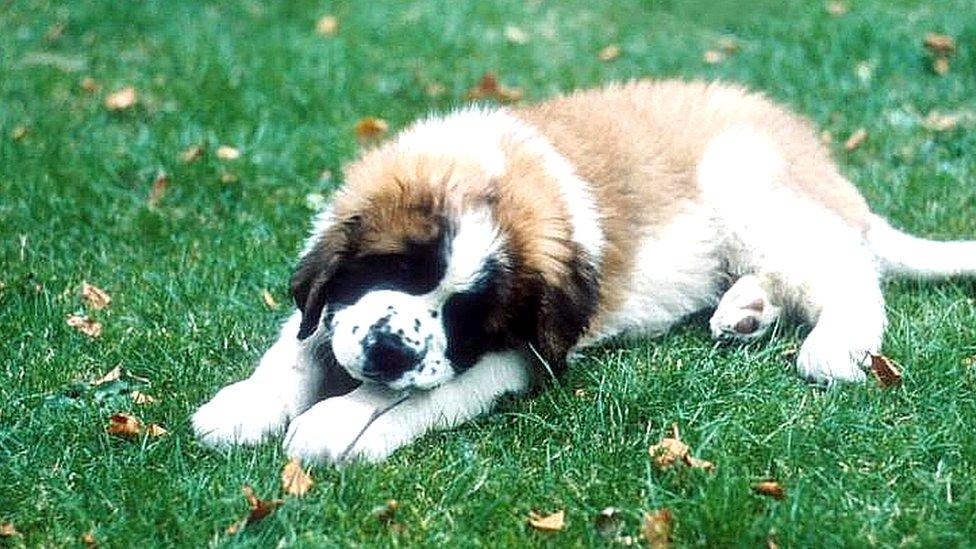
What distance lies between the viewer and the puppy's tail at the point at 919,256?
5.23 meters

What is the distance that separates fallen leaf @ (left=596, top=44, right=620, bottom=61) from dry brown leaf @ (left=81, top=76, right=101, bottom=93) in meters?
2.83

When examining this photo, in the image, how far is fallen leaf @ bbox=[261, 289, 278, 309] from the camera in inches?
206

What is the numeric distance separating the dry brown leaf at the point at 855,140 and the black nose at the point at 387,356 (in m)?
3.72

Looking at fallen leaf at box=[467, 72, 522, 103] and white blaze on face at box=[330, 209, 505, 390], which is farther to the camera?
fallen leaf at box=[467, 72, 522, 103]

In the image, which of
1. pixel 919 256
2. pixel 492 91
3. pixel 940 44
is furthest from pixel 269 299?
pixel 940 44

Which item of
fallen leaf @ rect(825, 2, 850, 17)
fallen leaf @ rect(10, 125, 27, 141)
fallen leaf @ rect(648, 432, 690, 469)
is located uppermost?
fallen leaf @ rect(648, 432, 690, 469)

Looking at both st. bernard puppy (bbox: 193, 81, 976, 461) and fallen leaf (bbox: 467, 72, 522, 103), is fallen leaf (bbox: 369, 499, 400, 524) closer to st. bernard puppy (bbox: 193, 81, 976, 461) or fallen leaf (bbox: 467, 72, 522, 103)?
st. bernard puppy (bbox: 193, 81, 976, 461)

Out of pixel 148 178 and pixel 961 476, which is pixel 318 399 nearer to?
pixel 961 476

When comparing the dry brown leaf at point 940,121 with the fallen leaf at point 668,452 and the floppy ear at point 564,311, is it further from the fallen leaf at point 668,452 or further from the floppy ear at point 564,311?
the fallen leaf at point 668,452

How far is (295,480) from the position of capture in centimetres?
383

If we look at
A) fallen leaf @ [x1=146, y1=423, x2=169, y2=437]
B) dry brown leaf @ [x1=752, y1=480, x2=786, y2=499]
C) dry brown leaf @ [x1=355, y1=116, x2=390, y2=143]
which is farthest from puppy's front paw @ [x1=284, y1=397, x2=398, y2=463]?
dry brown leaf @ [x1=355, y1=116, x2=390, y2=143]

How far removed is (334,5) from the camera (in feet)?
30.7

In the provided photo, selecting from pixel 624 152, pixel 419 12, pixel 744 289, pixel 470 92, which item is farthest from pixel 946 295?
pixel 419 12

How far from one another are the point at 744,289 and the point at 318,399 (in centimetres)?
148
